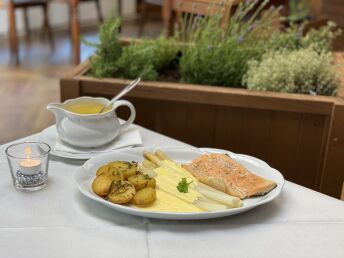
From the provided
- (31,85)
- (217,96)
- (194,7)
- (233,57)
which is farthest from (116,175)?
(31,85)

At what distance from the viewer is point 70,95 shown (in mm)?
1846

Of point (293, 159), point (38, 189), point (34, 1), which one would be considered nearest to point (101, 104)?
point (38, 189)

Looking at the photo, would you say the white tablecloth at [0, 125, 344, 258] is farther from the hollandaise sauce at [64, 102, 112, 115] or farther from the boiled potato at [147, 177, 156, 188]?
the hollandaise sauce at [64, 102, 112, 115]

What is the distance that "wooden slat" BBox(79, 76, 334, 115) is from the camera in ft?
5.66

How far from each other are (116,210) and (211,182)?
203 mm

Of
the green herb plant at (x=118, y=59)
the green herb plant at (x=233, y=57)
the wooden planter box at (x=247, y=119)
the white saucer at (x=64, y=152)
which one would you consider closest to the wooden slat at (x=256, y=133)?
the wooden planter box at (x=247, y=119)

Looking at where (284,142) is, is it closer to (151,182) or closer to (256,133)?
(256,133)

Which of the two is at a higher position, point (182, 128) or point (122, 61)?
point (122, 61)

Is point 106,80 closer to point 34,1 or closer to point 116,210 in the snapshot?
point 116,210

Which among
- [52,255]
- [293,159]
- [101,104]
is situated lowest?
[293,159]

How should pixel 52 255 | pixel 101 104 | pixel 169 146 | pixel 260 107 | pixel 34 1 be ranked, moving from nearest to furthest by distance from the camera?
pixel 52 255 → pixel 169 146 → pixel 101 104 → pixel 260 107 → pixel 34 1

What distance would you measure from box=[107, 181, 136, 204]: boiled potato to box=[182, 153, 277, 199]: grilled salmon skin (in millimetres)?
163

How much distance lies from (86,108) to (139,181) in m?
0.38

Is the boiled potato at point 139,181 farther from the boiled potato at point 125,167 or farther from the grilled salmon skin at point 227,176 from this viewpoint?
the grilled salmon skin at point 227,176
